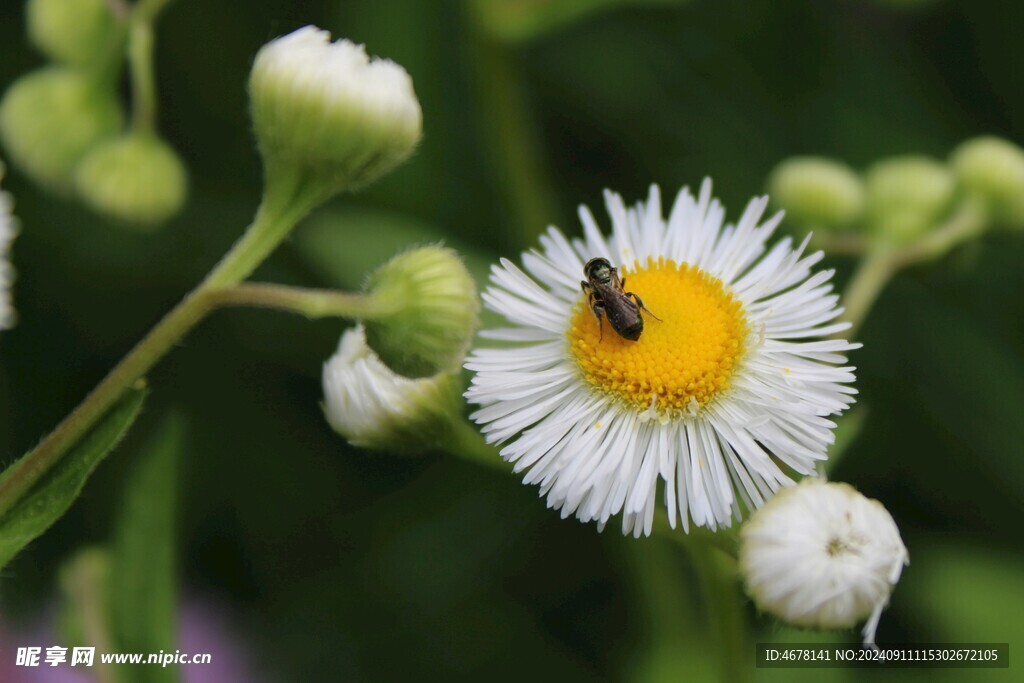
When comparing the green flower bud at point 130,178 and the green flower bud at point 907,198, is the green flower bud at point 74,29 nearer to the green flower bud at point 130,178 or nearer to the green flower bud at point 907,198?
the green flower bud at point 130,178

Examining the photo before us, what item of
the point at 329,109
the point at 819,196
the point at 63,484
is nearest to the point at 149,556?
the point at 63,484

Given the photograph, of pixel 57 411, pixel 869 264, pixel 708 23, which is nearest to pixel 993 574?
pixel 869 264

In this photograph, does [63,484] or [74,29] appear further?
[74,29]

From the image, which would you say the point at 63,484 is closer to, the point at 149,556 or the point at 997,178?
the point at 149,556

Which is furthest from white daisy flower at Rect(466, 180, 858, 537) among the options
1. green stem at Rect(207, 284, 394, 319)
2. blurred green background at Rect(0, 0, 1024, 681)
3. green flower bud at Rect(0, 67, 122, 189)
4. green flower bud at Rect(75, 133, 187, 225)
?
green flower bud at Rect(0, 67, 122, 189)

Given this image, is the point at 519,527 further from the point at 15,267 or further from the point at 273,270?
the point at 15,267

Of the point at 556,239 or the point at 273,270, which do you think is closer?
the point at 556,239

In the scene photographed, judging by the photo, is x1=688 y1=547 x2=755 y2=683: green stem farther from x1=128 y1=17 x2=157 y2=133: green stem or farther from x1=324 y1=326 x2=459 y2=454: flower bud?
x1=128 y1=17 x2=157 y2=133: green stem
